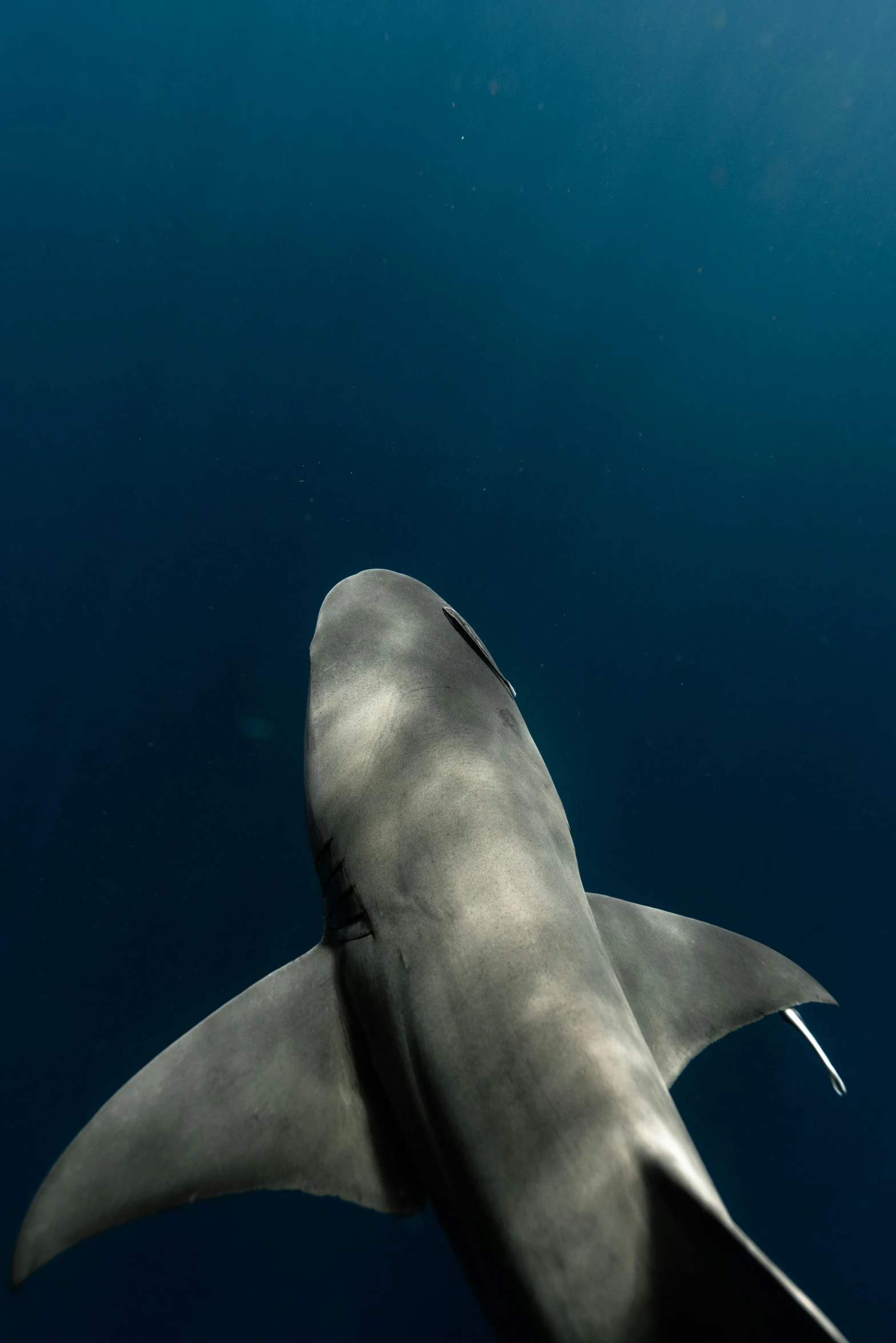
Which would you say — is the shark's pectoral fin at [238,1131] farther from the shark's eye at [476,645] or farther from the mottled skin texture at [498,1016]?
the shark's eye at [476,645]

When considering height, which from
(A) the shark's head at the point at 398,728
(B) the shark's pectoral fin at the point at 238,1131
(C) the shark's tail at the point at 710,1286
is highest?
(A) the shark's head at the point at 398,728

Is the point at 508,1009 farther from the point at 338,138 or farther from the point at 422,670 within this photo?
the point at 338,138

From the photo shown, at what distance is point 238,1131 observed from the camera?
1814 mm

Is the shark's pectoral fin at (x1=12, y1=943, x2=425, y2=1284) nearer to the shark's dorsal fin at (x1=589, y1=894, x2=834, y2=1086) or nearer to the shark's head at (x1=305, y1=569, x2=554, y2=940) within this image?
the shark's head at (x1=305, y1=569, x2=554, y2=940)

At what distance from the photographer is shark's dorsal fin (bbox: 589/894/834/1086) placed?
2.10 m

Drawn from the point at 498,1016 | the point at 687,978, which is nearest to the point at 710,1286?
the point at 498,1016

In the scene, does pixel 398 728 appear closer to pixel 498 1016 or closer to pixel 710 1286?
pixel 498 1016

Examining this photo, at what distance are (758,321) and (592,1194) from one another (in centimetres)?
624

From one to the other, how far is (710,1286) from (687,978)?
1199 mm

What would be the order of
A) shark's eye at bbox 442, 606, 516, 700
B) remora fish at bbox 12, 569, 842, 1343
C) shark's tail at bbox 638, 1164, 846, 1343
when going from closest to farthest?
shark's tail at bbox 638, 1164, 846, 1343 < remora fish at bbox 12, 569, 842, 1343 < shark's eye at bbox 442, 606, 516, 700

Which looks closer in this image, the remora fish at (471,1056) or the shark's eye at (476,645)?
the remora fish at (471,1056)

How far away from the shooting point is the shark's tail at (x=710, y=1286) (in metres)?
0.95

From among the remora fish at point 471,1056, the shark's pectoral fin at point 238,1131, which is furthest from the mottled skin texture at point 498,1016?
the shark's pectoral fin at point 238,1131

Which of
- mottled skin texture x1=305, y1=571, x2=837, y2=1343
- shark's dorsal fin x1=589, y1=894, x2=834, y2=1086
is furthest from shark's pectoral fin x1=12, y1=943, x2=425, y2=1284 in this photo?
shark's dorsal fin x1=589, y1=894, x2=834, y2=1086
